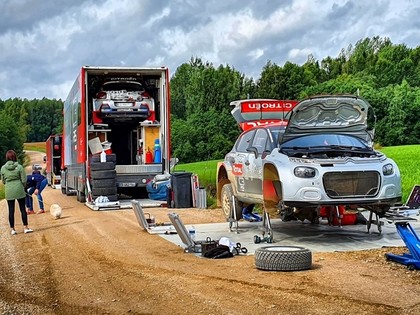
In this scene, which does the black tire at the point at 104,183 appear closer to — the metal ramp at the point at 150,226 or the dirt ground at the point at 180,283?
the metal ramp at the point at 150,226

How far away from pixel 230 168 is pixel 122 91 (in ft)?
28.8

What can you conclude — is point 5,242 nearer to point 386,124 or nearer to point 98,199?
point 98,199

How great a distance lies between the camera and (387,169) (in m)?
9.88

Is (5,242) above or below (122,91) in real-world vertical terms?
below

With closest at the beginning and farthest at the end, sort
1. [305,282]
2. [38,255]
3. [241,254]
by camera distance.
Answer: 1. [305,282]
2. [241,254]
3. [38,255]

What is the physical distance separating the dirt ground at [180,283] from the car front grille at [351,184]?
35.3 inches

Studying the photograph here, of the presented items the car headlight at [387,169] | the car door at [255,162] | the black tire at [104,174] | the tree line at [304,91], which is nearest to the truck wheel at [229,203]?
the car door at [255,162]

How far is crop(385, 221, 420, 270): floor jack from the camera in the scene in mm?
7875

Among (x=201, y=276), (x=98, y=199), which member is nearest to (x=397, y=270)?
(x=201, y=276)

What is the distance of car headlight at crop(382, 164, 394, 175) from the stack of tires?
408 inches

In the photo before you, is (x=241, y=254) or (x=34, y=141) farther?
(x=34, y=141)

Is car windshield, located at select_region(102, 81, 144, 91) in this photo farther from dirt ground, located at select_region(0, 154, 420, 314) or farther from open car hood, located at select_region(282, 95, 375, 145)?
open car hood, located at select_region(282, 95, 375, 145)

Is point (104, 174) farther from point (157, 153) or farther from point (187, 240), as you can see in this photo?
point (187, 240)

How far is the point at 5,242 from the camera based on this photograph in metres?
11.9
